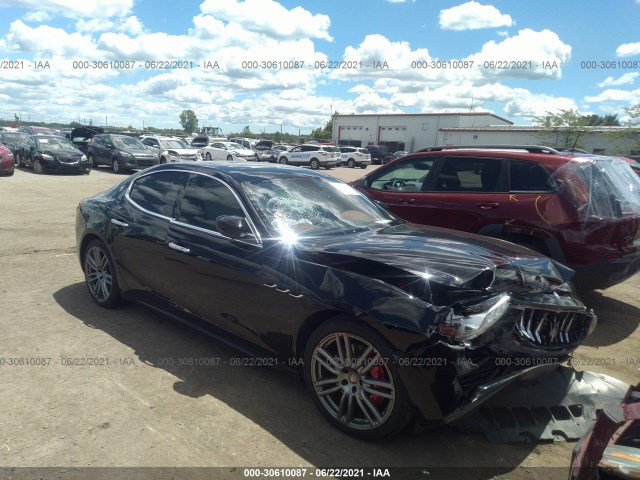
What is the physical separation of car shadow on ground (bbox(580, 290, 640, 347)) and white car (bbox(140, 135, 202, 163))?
20.6m

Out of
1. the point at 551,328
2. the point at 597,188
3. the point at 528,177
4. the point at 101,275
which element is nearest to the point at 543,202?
the point at 528,177

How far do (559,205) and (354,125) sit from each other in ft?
202

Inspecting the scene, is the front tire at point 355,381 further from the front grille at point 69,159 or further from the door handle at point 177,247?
the front grille at point 69,159

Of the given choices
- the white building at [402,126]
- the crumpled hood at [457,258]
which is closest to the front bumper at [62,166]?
the crumpled hood at [457,258]

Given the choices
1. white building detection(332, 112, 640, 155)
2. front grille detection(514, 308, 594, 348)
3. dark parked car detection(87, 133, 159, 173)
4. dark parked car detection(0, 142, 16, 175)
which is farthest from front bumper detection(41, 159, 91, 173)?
white building detection(332, 112, 640, 155)

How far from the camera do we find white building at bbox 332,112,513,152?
5594cm

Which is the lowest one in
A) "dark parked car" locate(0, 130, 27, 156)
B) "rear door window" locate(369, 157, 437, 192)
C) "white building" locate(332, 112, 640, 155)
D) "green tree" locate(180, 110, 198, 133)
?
"rear door window" locate(369, 157, 437, 192)

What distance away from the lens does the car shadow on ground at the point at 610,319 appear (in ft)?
15.2

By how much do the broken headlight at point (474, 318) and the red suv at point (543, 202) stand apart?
245 cm

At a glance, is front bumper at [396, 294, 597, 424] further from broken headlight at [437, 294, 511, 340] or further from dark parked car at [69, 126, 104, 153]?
dark parked car at [69, 126, 104, 153]

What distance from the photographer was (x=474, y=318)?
266cm

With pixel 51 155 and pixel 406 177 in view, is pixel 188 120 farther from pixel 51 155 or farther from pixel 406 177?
pixel 406 177

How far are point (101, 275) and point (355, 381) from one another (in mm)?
3243

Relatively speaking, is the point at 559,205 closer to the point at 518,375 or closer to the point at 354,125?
the point at 518,375
